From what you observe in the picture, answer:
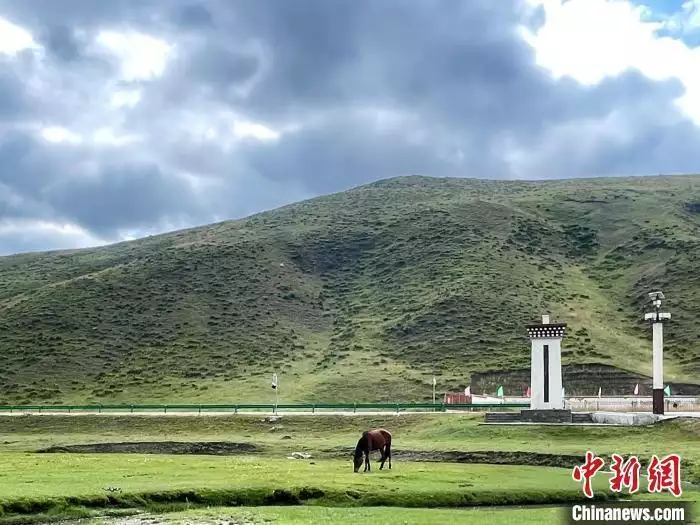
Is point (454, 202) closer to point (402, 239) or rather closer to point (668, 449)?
point (402, 239)

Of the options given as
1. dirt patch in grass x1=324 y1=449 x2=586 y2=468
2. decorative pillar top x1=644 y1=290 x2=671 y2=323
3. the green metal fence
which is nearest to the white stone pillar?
decorative pillar top x1=644 y1=290 x2=671 y2=323

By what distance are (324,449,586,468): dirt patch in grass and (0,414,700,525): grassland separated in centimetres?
33

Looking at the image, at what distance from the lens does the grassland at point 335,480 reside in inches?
852

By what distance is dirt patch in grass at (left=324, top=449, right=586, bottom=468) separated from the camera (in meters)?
33.8

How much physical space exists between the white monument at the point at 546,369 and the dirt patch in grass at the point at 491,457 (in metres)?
12.8

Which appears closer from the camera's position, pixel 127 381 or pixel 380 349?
pixel 127 381

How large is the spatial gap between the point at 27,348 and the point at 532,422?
63101 mm

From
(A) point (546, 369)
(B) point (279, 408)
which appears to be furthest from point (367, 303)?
(A) point (546, 369)

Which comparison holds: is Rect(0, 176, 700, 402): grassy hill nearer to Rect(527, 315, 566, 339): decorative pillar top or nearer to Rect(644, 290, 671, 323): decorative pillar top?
Rect(527, 315, 566, 339): decorative pillar top

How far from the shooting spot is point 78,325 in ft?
313

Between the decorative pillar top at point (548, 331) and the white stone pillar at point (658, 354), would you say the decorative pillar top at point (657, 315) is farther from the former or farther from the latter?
the decorative pillar top at point (548, 331)

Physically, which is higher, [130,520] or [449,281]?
[449,281]

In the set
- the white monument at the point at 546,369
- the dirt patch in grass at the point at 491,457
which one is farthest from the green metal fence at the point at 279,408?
the dirt patch in grass at the point at 491,457

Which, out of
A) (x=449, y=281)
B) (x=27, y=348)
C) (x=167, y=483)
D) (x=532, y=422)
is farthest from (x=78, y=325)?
(x=167, y=483)
